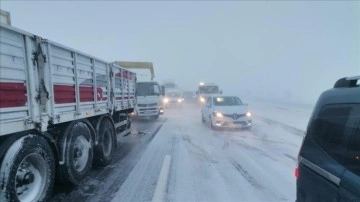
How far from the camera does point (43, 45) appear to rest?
4.68m

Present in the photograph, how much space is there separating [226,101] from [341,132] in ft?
42.5

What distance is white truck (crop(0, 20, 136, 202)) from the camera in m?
3.84

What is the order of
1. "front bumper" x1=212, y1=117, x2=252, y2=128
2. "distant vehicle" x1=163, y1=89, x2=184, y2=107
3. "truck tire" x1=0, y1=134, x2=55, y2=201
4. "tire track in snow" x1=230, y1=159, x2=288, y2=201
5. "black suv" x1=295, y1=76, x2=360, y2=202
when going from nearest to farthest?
1. "black suv" x1=295, y1=76, x2=360, y2=202
2. "truck tire" x1=0, y1=134, x2=55, y2=201
3. "tire track in snow" x1=230, y1=159, x2=288, y2=201
4. "front bumper" x1=212, y1=117, x2=252, y2=128
5. "distant vehicle" x1=163, y1=89, x2=184, y2=107

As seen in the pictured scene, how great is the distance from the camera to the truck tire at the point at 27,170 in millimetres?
3803

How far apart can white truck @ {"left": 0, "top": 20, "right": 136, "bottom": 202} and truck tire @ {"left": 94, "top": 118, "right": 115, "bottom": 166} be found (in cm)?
3

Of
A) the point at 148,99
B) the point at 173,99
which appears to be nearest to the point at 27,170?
the point at 148,99

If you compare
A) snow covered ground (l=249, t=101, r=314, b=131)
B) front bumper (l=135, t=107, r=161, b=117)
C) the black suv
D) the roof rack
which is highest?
the roof rack

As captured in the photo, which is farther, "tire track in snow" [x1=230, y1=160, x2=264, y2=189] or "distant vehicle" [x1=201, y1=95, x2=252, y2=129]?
"distant vehicle" [x1=201, y1=95, x2=252, y2=129]

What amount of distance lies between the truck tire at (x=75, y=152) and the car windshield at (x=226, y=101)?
31.4 feet

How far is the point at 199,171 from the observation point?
6.95 metres

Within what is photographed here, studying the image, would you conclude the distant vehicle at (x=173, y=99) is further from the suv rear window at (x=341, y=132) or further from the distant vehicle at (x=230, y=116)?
the suv rear window at (x=341, y=132)

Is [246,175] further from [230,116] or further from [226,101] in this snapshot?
[226,101]

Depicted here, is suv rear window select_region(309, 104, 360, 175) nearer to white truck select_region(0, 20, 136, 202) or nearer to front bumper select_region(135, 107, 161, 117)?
white truck select_region(0, 20, 136, 202)

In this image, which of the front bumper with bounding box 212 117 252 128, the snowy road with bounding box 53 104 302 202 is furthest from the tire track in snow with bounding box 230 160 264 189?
the front bumper with bounding box 212 117 252 128
